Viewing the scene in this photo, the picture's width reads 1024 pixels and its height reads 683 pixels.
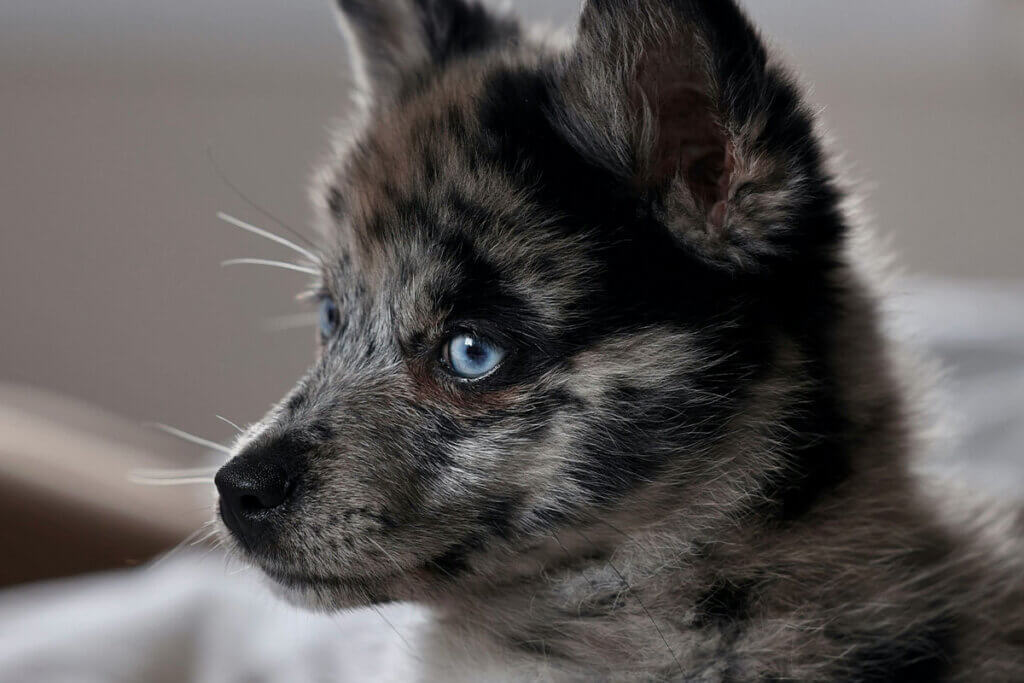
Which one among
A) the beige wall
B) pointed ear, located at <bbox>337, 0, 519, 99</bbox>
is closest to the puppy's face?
pointed ear, located at <bbox>337, 0, 519, 99</bbox>

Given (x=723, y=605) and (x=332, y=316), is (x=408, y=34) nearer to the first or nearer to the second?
(x=332, y=316)

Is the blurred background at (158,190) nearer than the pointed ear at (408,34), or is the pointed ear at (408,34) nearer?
the pointed ear at (408,34)

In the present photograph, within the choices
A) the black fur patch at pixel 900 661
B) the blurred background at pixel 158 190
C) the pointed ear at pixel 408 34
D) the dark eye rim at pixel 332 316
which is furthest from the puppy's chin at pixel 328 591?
the blurred background at pixel 158 190

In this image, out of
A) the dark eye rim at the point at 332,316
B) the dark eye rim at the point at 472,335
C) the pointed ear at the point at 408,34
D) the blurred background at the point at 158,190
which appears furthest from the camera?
the blurred background at the point at 158,190

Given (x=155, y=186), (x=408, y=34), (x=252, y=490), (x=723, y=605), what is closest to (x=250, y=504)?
(x=252, y=490)

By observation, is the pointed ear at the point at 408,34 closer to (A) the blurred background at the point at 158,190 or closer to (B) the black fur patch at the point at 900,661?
(B) the black fur patch at the point at 900,661

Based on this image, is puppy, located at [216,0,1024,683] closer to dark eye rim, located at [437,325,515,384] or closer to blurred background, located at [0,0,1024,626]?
dark eye rim, located at [437,325,515,384]

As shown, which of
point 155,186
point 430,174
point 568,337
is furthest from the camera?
point 155,186
